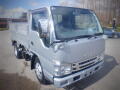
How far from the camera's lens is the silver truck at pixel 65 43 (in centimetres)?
202

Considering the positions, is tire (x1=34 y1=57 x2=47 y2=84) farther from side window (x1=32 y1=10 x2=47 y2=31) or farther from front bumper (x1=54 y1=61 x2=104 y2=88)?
side window (x1=32 y1=10 x2=47 y2=31)

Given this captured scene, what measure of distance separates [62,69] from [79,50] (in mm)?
460

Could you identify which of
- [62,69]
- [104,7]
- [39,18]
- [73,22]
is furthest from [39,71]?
[104,7]

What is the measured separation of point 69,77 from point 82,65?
0.37 m

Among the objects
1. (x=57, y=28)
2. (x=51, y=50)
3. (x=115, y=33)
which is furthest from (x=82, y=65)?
(x=115, y=33)

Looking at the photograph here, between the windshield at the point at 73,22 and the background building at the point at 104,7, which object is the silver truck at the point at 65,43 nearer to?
the windshield at the point at 73,22

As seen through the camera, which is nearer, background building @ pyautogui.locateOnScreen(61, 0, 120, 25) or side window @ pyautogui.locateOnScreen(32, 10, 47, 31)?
side window @ pyautogui.locateOnScreen(32, 10, 47, 31)

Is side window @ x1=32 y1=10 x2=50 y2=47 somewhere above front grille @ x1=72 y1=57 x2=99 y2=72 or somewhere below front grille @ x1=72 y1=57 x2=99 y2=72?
above

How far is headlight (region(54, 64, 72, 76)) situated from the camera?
200 cm

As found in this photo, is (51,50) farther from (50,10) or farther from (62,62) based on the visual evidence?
(50,10)

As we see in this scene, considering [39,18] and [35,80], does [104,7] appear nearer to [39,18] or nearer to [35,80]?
[39,18]

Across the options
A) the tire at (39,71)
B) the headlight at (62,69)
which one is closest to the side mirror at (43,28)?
the headlight at (62,69)

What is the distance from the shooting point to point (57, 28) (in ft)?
7.09

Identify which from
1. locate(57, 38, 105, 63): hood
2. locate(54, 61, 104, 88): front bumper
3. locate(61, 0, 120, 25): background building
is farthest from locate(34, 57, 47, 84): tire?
locate(61, 0, 120, 25): background building
